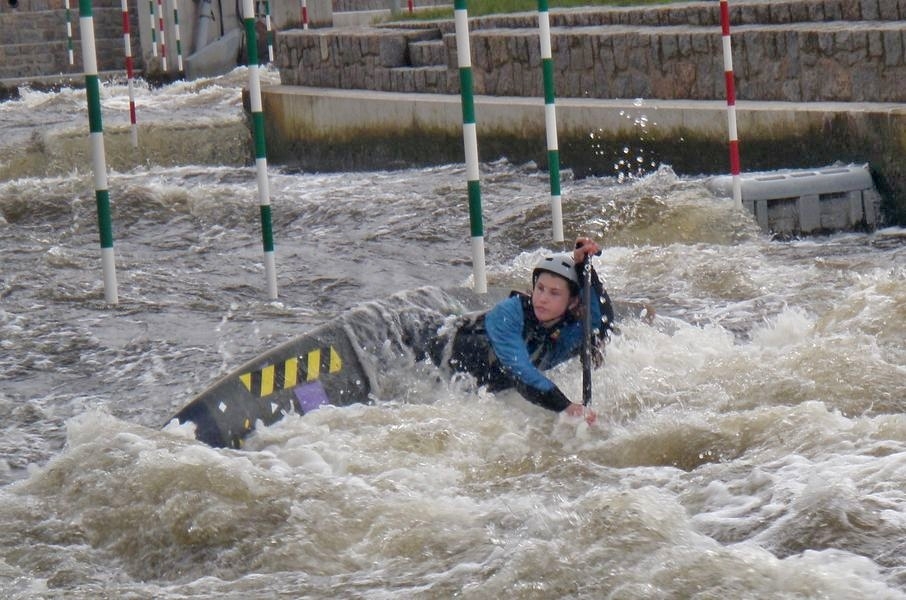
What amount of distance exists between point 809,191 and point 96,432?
4.66 m

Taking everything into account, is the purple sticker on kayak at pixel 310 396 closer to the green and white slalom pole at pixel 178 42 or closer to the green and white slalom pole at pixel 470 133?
the green and white slalom pole at pixel 470 133

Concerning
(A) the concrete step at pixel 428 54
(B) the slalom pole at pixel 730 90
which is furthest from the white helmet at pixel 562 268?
(A) the concrete step at pixel 428 54

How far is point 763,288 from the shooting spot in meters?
7.03

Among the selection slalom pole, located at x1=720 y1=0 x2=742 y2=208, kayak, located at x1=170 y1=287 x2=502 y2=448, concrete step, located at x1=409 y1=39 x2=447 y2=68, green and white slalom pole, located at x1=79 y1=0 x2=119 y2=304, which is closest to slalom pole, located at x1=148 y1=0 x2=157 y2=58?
concrete step, located at x1=409 y1=39 x2=447 y2=68

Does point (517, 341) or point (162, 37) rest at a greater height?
point (162, 37)

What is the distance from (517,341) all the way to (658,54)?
5.51 metres

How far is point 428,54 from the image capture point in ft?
42.8

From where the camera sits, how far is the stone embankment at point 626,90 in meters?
8.71

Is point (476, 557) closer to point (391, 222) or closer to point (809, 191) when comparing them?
point (809, 191)

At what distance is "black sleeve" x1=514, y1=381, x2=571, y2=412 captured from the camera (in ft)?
16.2

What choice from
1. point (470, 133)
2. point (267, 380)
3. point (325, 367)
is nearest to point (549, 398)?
point (325, 367)

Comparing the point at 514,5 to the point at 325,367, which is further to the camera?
the point at 514,5

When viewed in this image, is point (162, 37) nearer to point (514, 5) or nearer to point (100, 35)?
point (100, 35)

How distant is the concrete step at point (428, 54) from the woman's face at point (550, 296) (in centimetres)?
774
